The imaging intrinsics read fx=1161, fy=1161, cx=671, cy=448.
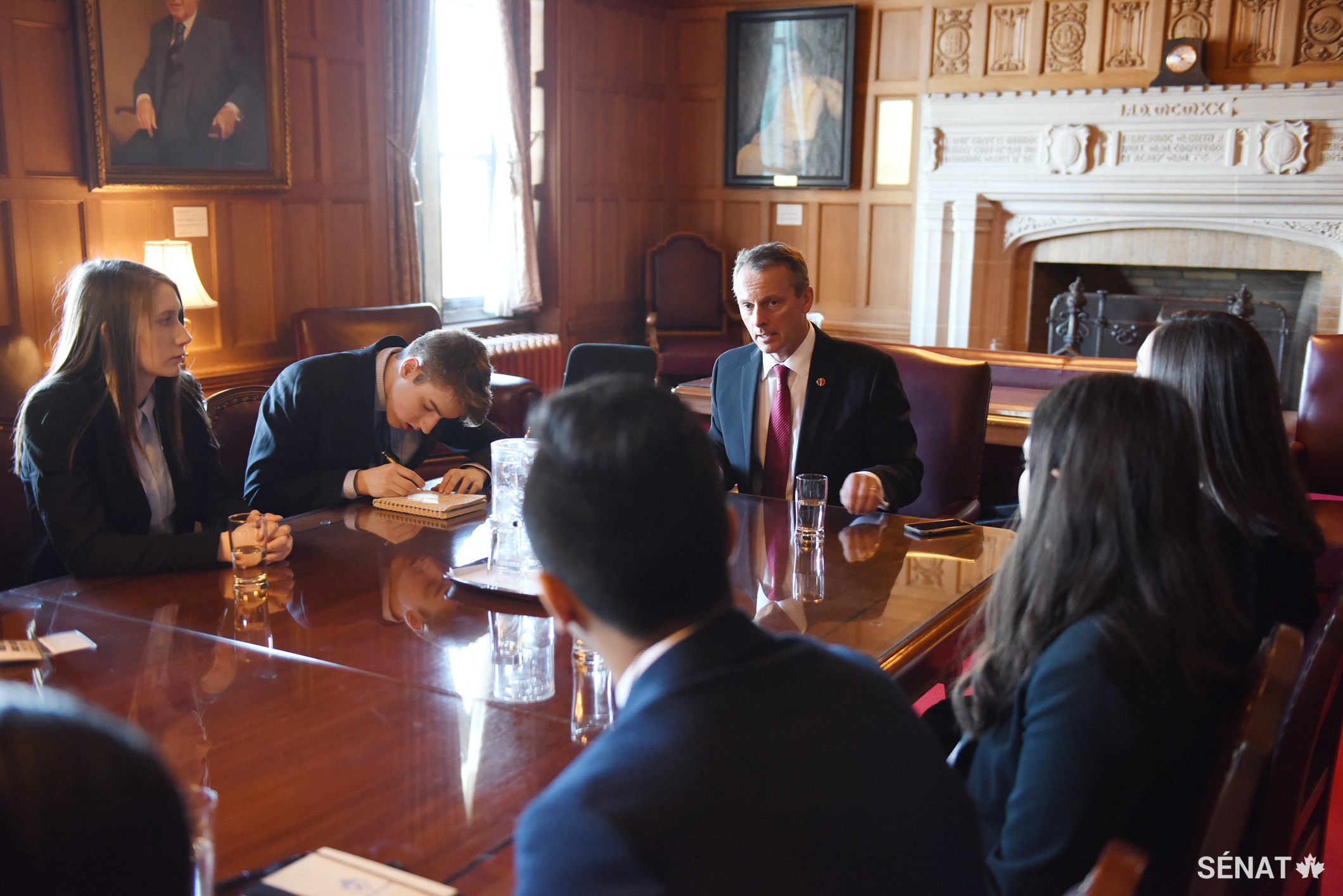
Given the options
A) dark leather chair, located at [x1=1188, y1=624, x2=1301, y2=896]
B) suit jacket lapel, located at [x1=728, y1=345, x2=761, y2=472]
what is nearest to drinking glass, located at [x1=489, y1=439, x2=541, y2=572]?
suit jacket lapel, located at [x1=728, y1=345, x2=761, y2=472]

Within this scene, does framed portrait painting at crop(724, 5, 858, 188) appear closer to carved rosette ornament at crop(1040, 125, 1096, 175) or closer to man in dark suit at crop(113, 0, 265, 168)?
carved rosette ornament at crop(1040, 125, 1096, 175)

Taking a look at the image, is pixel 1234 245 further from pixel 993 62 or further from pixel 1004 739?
pixel 1004 739

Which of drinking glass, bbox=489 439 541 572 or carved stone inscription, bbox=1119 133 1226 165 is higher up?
carved stone inscription, bbox=1119 133 1226 165

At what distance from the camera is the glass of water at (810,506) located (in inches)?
95.4

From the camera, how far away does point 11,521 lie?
8.37 feet

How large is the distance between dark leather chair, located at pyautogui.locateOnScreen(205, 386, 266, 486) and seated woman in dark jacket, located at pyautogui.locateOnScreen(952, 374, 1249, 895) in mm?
2460

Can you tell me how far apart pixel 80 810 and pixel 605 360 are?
3.63 m

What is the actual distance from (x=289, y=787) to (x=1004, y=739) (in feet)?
2.78

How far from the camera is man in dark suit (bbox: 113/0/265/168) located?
181 inches

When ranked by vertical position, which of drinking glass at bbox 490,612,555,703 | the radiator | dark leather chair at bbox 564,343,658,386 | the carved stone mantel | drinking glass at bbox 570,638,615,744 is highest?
the carved stone mantel

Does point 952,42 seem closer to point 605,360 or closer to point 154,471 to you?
point 605,360

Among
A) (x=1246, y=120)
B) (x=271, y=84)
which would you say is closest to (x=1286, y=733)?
(x=271, y=84)

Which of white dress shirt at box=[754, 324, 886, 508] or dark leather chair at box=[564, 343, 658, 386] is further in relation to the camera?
dark leather chair at box=[564, 343, 658, 386]

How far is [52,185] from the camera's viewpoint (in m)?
4.35
